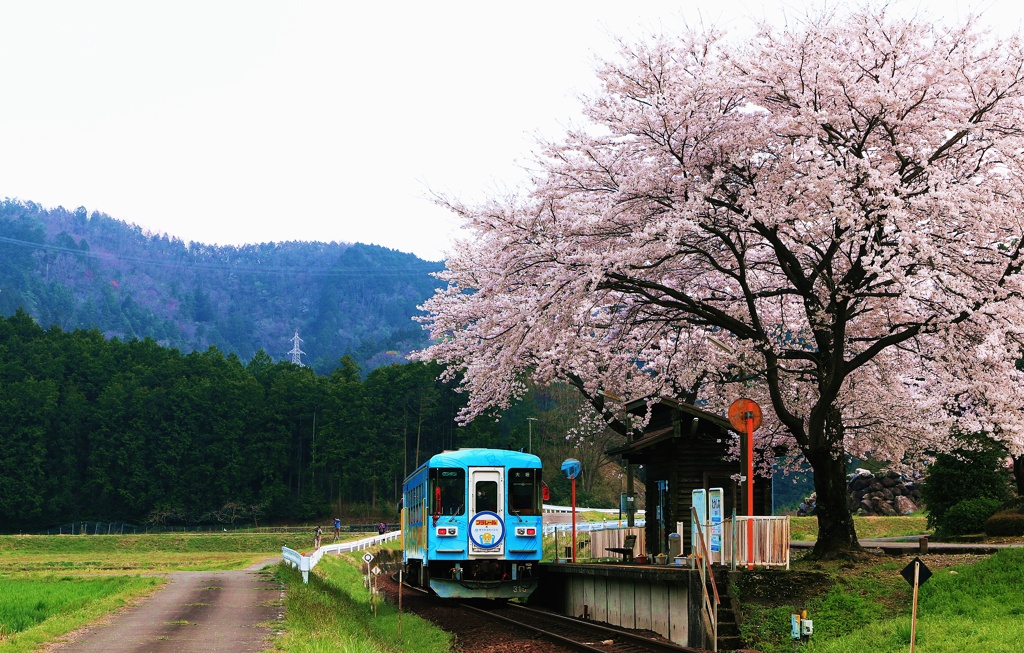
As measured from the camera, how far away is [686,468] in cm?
2669

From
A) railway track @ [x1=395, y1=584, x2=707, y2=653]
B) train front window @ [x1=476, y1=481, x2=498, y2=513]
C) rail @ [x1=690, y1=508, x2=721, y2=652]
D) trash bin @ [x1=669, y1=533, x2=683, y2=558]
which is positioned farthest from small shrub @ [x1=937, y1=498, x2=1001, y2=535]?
rail @ [x1=690, y1=508, x2=721, y2=652]

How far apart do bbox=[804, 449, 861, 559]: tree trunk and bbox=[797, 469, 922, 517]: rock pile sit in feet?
A: 112

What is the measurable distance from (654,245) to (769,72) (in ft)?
12.6

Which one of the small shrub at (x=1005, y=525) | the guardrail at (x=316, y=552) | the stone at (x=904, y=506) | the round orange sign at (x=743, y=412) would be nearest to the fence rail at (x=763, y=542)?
the round orange sign at (x=743, y=412)

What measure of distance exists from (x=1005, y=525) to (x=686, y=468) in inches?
378

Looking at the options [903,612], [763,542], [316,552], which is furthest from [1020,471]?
[316,552]

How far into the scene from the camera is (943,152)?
64.3 feet

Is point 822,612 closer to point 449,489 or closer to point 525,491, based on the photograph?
point 525,491

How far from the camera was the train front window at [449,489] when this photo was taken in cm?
2394

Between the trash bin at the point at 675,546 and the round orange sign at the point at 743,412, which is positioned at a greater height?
the round orange sign at the point at 743,412

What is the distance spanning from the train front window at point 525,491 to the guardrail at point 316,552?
6.43 meters

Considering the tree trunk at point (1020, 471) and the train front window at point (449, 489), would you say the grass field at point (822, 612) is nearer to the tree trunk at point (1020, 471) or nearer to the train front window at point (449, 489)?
the train front window at point (449, 489)

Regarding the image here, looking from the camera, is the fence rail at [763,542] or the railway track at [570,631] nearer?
the railway track at [570,631]

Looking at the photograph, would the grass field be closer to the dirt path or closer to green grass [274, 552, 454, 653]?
green grass [274, 552, 454, 653]
